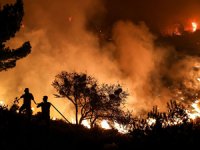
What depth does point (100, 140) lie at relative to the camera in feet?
81.3

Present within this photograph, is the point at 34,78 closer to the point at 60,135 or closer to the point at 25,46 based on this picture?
the point at 25,46

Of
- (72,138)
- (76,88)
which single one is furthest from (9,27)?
(76,88)

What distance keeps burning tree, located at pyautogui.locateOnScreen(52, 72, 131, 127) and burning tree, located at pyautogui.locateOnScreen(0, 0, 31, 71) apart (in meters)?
18.3

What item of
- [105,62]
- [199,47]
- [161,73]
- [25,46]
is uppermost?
[199,47]

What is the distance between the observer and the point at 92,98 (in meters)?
53.9

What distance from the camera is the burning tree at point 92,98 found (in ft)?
173

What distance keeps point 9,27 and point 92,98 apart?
885 inches

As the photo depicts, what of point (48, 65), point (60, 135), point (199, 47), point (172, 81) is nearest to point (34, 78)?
point (48, 65)

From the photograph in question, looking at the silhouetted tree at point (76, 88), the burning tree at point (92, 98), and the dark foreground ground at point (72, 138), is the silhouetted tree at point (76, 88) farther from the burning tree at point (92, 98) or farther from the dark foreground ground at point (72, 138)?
the dark foreground ground at point (72, 138)

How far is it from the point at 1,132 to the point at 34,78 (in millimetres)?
79662

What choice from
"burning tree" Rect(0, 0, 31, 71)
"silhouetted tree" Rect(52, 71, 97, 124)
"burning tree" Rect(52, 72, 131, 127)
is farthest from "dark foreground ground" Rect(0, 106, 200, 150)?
"silhouetted tree" Rect(52, 71, 97, 124)

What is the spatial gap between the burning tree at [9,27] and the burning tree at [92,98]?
1830 cm

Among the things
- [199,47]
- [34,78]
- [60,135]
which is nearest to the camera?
[60,135]

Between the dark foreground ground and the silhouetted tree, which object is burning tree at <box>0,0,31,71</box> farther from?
the silhouetted tree
